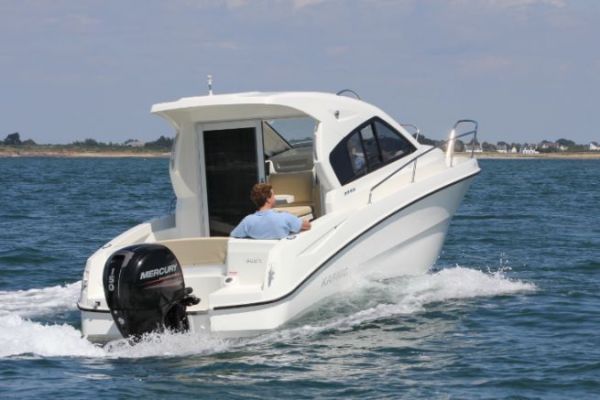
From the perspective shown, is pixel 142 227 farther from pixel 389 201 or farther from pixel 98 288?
pixel 389 201

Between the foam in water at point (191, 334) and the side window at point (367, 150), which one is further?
the side window at point (367, 150)

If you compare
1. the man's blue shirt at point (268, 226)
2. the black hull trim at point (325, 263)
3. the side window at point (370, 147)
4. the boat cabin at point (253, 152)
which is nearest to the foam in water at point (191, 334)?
the black hull trim at point (325, 263)

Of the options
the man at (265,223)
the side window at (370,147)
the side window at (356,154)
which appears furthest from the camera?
the side window at (370,147)

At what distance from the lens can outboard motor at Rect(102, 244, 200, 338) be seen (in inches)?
357

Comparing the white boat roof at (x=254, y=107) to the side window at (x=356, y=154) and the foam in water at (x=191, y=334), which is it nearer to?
the side window at (x=356, y=154)

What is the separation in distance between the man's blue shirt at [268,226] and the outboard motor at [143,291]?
90 centimetres

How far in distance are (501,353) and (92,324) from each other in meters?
3.55

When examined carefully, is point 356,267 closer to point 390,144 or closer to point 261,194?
point 261,194

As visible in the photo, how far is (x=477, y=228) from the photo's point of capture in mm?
22375

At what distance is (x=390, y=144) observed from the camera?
1242 cm

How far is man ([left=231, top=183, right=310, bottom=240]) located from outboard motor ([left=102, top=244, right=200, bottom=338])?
0.91 meters

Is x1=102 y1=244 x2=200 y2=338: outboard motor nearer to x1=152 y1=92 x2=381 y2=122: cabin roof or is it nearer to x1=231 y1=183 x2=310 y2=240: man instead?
x1=231 y1=183 x2=310 y2=240: man

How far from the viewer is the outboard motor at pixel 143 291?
907 centimetres

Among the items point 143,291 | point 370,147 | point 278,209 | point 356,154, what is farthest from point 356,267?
point 143,291
